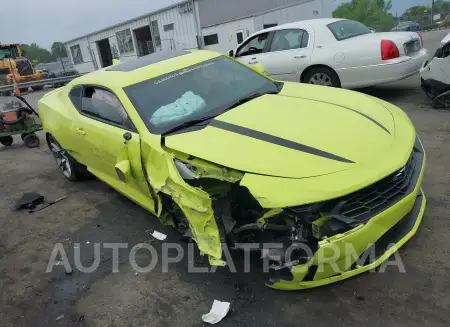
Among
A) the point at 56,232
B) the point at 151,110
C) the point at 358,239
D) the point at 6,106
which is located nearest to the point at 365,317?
the point at 358,239

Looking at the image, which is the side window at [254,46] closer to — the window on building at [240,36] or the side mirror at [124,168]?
the side mirror at [124,168]

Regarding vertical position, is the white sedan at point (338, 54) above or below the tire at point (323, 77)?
above

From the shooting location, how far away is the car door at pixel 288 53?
21.8ft

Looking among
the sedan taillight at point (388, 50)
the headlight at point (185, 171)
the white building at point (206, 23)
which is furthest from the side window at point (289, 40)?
the white building at point (206, 23)

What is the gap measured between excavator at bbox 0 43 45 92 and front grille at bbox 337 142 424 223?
73.1 feet

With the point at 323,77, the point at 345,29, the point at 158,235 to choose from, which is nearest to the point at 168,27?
the point at 345,29

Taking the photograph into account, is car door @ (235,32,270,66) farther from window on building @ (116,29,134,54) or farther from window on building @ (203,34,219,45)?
window on building @ (116,29,134,54)

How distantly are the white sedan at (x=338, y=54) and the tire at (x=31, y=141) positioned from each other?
15.6ft

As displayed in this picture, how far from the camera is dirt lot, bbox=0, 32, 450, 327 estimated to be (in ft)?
7.77

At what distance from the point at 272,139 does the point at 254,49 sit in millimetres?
5323

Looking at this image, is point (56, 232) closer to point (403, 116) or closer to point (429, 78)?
point (403, 116)

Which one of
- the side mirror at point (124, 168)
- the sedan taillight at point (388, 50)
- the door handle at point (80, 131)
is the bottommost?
the side mirror at point (124, 168)

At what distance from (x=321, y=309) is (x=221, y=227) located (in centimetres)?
84

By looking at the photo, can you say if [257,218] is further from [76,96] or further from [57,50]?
[57,50]
